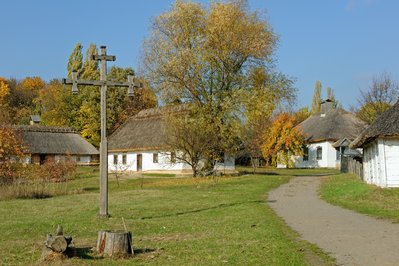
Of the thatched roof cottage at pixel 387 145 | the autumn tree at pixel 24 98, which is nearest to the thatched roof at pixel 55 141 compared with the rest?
the autumn tree at pixel 24 98

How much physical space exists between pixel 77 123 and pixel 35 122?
6.17m

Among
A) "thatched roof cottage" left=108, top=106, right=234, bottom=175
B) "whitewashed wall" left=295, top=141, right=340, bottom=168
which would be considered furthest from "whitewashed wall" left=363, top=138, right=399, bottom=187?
"whitewashed wall" left=295, top=141, right=340, bottom=168

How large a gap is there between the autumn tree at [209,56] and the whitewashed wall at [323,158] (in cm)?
2407

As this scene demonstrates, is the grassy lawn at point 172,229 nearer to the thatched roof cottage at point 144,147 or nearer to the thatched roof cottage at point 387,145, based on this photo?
the thatched roof cottage at point 387,145

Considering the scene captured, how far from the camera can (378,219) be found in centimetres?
1556

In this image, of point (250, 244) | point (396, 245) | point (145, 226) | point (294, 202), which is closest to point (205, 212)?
A: point (145, 226)

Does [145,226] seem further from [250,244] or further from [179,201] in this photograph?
[179,201]

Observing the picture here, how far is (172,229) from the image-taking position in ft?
46.1

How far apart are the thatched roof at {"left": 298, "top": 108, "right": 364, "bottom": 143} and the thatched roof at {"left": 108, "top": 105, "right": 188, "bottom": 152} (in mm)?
20064

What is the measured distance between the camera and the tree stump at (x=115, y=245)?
9938mm

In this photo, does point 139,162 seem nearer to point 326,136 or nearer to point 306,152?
point 306,152

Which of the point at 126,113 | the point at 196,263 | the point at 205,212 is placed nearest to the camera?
the point at 196,263

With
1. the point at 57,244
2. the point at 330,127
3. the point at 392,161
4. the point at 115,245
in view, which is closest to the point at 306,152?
the point at 330,127

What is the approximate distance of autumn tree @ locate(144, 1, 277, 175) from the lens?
3822cm
